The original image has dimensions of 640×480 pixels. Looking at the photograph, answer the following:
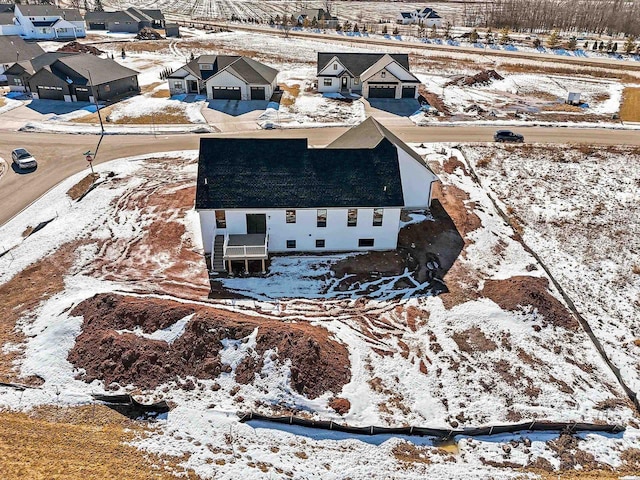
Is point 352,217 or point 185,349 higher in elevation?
point 352,217

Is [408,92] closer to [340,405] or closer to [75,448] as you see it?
[340,405]

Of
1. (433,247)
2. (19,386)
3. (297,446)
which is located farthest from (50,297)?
(433,247)

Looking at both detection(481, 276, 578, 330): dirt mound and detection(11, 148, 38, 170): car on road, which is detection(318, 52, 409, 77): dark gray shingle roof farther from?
detection(481, 276, 578, 330): dirt mound

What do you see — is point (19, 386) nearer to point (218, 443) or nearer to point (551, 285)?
point (218, 443)

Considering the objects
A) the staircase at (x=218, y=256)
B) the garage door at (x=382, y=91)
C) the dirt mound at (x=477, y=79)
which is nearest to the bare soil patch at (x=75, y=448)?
the staircase at (x=218, y=256)

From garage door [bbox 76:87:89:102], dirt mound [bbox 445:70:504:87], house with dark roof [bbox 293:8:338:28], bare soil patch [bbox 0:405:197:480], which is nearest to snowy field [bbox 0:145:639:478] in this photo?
bare soil patch [bbox 0:405:197:480]

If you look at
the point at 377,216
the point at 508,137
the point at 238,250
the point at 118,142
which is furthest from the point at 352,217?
the point at 118,142
